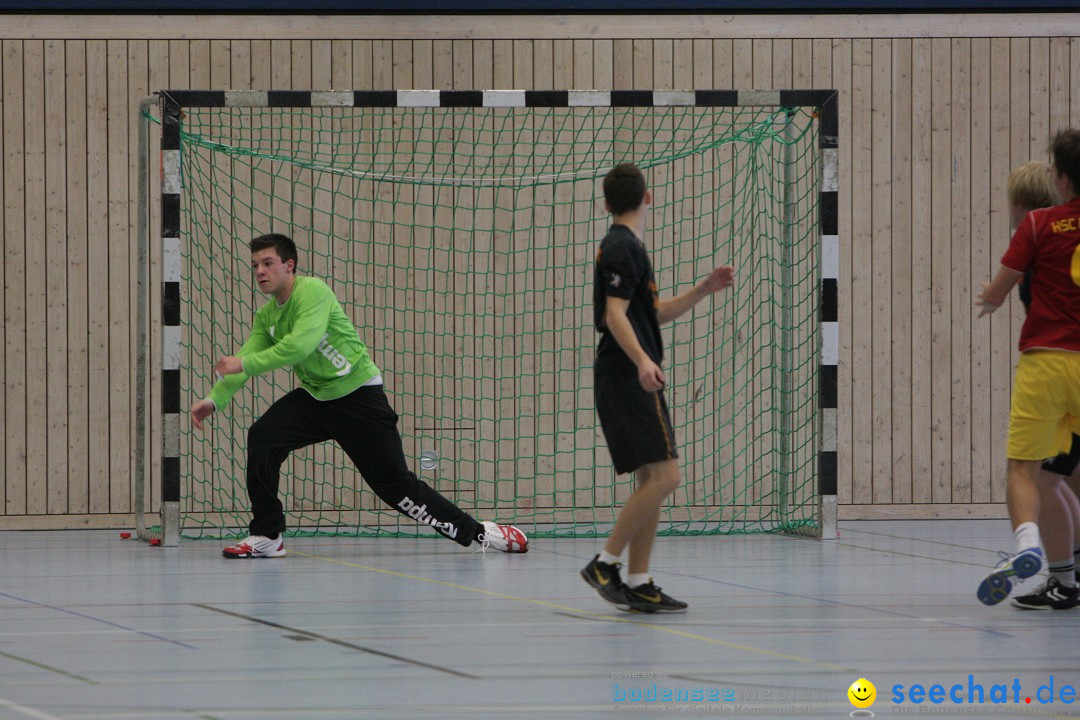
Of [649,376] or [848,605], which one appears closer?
[649,376]

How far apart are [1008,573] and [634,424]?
145 centimetres

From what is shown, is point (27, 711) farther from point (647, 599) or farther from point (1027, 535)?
point (1027, 535)

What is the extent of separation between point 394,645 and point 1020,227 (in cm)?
288

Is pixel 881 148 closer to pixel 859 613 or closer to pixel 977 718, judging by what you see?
pixel 859 613

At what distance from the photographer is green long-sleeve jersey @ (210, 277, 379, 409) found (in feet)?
23.6

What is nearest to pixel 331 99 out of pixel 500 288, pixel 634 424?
pixel 500 288

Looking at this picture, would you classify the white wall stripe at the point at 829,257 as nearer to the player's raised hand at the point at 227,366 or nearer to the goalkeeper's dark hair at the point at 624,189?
the goalkeeper's dark hair at the point at 624,189

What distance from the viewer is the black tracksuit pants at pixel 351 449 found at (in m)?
7.52

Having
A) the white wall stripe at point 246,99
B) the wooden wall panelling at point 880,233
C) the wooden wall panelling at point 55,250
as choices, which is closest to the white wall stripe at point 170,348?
the white wall stripe at point 246,99

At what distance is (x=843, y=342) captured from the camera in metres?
10.3

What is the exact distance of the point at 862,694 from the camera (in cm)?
368

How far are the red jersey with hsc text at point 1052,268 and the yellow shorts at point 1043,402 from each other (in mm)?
Answer: 61

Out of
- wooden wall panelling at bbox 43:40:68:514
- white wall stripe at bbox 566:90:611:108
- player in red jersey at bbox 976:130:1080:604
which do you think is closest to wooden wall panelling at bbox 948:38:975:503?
white wall stripe at bbox 566:90:611:108

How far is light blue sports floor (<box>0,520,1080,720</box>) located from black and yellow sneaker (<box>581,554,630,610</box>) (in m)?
0.08
